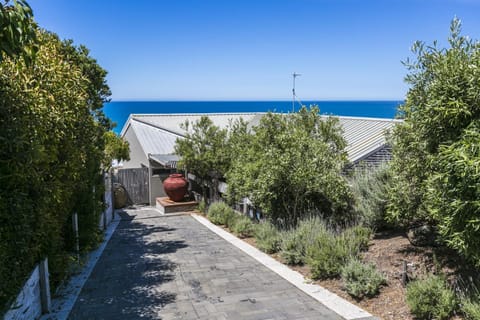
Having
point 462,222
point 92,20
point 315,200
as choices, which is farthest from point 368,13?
point 462,222

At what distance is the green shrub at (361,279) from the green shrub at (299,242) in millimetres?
1648

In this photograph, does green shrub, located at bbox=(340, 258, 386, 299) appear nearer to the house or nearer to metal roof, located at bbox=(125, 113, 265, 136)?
the house

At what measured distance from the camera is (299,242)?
9.01 meters

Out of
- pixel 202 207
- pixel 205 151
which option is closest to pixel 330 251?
pixel 205 151

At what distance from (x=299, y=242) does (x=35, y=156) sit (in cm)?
631

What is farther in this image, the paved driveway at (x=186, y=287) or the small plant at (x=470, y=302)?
the paved driveway at (x=186, y=287)

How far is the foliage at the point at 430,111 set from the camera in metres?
5.55

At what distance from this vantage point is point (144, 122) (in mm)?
24531

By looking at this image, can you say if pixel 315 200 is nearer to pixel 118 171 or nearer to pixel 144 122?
pixel 118 171

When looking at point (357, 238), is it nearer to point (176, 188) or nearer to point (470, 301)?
point (470, 301)

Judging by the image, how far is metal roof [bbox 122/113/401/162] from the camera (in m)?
13.1

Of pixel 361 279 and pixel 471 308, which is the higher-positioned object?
pixel 471 308

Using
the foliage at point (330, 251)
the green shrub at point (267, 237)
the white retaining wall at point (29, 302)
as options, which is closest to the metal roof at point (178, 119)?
the green shrub at point (267, 237)

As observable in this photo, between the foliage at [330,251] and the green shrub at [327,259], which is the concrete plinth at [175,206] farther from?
the green shrub at [327,259]
